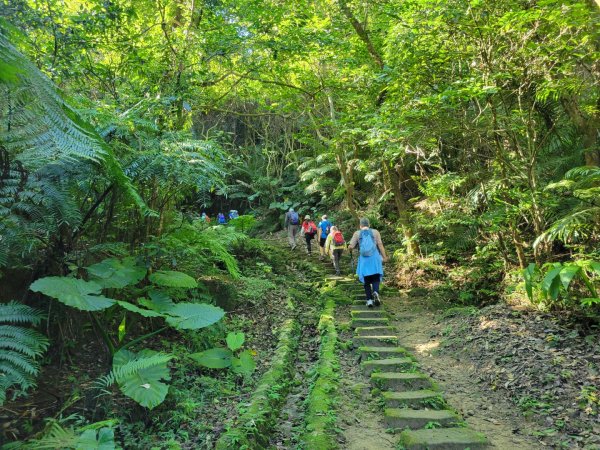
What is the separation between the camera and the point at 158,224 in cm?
539

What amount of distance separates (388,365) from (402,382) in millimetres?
512

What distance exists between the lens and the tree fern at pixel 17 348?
9.47 feet

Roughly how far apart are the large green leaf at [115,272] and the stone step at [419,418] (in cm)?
286

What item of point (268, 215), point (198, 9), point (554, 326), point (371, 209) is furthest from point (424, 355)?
point (268, 215)

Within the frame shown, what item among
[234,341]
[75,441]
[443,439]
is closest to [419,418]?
[443,439]

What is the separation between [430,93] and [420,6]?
1373 millimetres

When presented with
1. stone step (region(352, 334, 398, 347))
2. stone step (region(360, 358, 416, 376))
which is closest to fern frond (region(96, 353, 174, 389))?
stone step (region(360, 358, 416, 376))

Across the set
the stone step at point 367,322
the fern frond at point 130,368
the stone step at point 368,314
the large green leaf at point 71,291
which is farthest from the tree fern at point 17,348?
the stone step at point 368,314

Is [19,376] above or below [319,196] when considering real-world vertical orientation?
below

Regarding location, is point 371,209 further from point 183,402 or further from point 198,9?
point 183,402

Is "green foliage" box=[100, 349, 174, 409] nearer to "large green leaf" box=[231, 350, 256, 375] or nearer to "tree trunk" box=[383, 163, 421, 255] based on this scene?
"large green leaf" box=[231, 350, 256, 375]

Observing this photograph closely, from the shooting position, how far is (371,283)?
840 centimetres

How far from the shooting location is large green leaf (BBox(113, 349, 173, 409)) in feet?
10.8

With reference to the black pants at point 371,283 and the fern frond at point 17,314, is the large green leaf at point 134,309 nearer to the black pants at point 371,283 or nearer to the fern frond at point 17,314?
the fern frond at point 17,314
